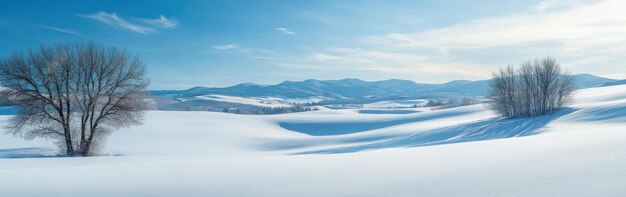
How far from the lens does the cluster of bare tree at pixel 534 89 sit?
124 feet

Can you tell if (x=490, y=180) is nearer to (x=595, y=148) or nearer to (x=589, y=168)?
(x=589, y=168)

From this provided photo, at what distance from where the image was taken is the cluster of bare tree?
3778 cm

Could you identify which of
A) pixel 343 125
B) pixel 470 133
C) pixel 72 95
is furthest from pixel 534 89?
pixel 72 95

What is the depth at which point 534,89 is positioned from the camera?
38344mm

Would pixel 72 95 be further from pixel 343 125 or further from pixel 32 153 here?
pixel 343 125

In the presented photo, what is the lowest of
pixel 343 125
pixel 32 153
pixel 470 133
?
pixel 343 125

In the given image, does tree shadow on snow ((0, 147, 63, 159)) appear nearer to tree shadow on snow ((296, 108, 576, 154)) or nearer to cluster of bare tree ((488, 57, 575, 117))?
tree shadow on snow ((296, 108, 576, 154))

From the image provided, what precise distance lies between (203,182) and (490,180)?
392cm

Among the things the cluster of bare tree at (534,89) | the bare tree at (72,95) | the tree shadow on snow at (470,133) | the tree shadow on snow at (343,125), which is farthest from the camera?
the tree shadow on snow at (343,125)

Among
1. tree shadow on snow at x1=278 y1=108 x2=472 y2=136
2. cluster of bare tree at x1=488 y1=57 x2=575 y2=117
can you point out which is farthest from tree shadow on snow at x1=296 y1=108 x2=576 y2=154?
tree shadow on snow at x1=278 y1=108 x2=472 y2=136

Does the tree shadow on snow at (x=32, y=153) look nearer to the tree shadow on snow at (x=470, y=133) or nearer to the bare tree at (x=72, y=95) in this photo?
the bare tree at (x=72, y=95)

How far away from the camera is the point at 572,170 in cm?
465

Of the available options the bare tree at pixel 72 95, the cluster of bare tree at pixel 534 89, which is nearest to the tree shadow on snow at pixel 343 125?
the cluster of bare tree at pixel 534 89

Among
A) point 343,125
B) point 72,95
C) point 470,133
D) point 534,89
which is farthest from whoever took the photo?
point 343,125
